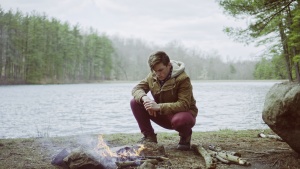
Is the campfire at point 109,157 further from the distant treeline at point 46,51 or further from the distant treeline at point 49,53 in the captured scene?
the distant treeline at point 46,51

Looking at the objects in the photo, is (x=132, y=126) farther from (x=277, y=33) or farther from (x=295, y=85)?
(x=277, y=33)

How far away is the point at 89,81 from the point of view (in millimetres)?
67125

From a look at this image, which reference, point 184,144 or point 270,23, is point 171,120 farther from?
point 270,23

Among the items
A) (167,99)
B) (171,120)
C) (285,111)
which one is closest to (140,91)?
(167,99)

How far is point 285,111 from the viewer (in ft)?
11.8

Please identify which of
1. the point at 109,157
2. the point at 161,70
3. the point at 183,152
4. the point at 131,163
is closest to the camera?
the point at 131,163

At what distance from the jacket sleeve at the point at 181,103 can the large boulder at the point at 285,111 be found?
3.76 feet

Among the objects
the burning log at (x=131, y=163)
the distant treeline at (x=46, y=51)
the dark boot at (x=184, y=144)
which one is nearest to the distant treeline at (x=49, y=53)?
the distant treeline at (x=46, y=51)

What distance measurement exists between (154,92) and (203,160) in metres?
1.33

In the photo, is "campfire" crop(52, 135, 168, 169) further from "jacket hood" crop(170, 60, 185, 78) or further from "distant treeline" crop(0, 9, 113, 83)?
"distant treeline" crop(0, 9, 113, 83)

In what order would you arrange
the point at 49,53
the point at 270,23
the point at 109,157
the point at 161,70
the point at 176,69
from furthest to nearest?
the point at 49,53, the point at 270,23, the point at 176,69, the point at 161,70, the point at 109,157

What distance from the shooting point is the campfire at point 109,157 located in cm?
342

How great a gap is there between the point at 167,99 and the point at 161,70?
55cm

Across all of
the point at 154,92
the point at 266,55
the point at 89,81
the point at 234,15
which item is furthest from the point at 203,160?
the point at 89,81
